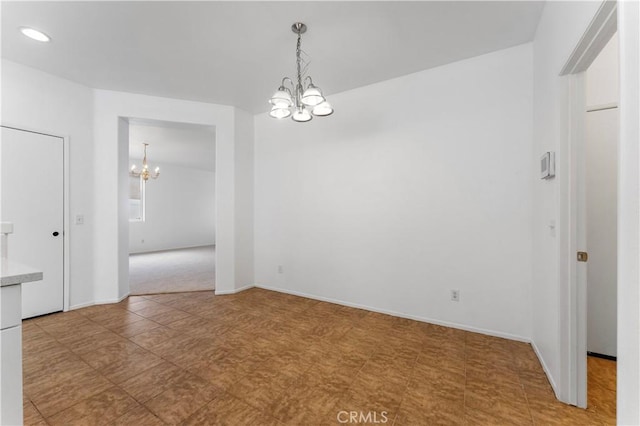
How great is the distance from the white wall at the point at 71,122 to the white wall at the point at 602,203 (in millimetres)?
5549

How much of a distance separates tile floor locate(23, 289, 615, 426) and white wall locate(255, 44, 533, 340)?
454 mm

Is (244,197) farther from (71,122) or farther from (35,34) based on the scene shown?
(35,34)

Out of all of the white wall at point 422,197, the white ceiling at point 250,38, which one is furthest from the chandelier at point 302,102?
the white wall at point 422,197

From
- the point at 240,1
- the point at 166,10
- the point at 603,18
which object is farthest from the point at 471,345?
the point at 166,10

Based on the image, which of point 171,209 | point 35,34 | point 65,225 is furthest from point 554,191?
point 171,209

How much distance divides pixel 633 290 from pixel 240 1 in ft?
9.12

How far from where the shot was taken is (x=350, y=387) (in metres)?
1.89

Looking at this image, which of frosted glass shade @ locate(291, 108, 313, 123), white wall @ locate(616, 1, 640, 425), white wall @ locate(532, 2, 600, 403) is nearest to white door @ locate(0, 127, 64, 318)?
frosted glass shade @ locate(291, 108, 313, 123)

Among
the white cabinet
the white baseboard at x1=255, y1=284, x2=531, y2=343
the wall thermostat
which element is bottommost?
the white baseboard at x1=255, y1=284, x2=531, y2=343

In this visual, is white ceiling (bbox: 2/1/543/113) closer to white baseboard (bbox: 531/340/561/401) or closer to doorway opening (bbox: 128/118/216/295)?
doorway opening (bbox: 128/118/216/295)

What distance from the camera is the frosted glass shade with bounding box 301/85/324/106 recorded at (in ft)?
6.66

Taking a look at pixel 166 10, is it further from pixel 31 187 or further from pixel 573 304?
pixel 573 304

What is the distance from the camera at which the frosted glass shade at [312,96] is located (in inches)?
79.9

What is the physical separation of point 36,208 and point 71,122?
1.14 meters
